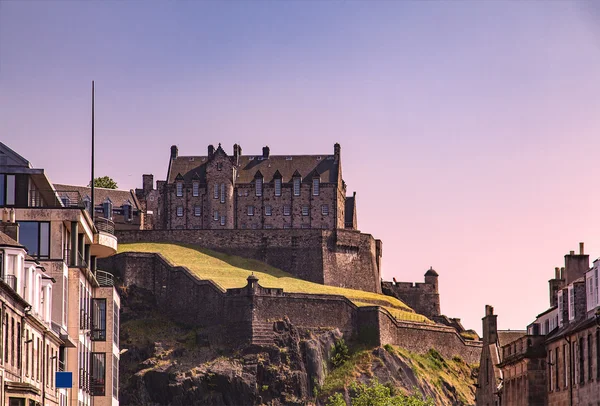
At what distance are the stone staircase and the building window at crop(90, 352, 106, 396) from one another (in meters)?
65.5

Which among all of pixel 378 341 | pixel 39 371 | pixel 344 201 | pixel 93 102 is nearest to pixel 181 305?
pixel 378 341

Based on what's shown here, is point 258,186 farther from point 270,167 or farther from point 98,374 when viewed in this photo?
point 98,374

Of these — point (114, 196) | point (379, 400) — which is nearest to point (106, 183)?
point (114, 196)

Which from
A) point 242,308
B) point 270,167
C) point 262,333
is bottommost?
point 262,333

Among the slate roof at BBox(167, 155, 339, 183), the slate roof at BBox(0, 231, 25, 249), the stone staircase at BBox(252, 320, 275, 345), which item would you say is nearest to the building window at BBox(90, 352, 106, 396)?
the slate roof at BBox(0, 231, 25, 249)

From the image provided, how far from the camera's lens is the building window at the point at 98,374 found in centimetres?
6681

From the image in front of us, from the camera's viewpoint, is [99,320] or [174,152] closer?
→ [99,320]

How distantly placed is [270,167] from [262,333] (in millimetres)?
28507

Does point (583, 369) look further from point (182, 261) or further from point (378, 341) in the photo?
Result: point (182, 261)

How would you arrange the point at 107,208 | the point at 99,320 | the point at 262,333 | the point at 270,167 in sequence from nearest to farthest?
the point at 99,320 < the point at 262,333 < the point at 107,208 < the point at 270,167

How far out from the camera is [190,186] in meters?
155

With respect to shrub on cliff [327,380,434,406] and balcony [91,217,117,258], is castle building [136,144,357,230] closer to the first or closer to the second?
shrub on cliff [327,380,434,406]

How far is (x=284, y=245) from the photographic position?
153 m

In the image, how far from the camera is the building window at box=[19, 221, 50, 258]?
60.0m
